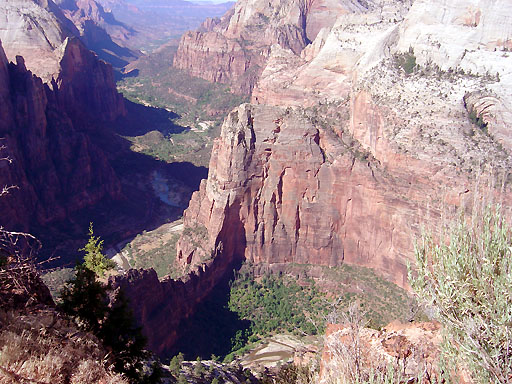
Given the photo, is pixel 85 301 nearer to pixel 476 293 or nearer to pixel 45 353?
pixel 45 353

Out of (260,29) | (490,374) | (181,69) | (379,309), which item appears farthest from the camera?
(181,69)

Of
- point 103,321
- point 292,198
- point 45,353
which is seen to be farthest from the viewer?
point 292,198

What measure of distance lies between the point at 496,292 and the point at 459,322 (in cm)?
106

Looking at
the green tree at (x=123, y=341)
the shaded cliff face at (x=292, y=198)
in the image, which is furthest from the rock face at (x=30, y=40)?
the green tree at (x=123, y=341)

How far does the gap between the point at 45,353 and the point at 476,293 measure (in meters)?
9.57

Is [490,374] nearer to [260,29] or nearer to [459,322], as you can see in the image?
[459,322]

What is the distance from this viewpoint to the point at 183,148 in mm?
92188

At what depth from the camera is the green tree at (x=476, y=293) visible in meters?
9.27

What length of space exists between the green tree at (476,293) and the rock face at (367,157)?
22999 millimetres

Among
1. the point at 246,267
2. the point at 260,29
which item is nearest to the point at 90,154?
the point at 246,267

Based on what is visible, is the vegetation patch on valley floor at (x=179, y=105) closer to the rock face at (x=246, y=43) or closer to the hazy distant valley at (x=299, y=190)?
the rock face at (x=246, y=43)

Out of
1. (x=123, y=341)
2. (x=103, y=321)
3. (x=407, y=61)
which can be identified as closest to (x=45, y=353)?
(x=103, y=321)

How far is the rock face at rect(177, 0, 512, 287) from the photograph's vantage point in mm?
35156

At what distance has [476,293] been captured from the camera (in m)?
9.97
